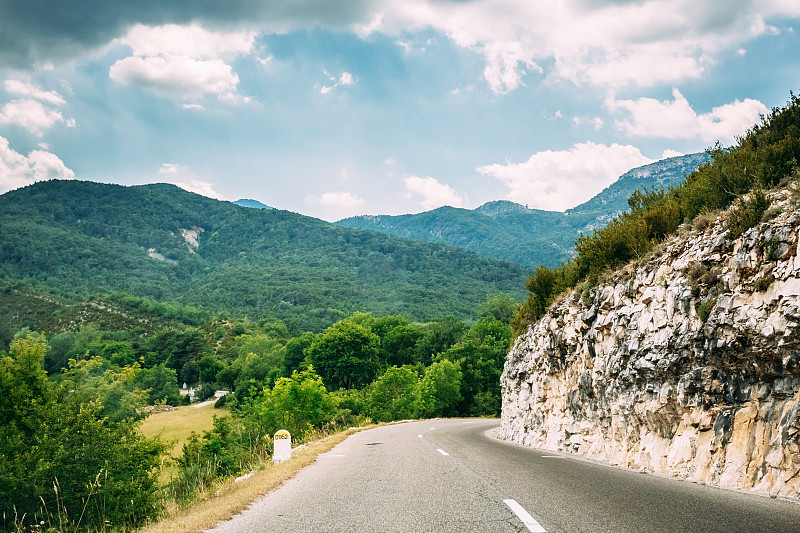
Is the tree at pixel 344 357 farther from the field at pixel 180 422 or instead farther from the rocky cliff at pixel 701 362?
the rocky cliff at pixel 701 362

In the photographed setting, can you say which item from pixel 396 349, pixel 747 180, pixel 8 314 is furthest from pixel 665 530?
pixel 8 314

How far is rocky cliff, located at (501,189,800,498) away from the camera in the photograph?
865cm

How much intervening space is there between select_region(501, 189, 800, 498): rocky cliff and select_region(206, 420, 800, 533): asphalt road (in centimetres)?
127

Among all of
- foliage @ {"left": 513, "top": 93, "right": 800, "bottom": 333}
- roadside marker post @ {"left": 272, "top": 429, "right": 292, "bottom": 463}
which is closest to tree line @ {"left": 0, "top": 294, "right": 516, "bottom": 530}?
roadside marker post @ {"left": 272, "top": 429, "right": 292, "bottom": 463}

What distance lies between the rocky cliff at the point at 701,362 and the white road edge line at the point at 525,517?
14.1ft

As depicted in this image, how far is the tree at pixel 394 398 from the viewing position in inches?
2178

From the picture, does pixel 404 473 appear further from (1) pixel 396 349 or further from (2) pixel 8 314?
(2) pixel 8 314

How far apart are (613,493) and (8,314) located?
153 m

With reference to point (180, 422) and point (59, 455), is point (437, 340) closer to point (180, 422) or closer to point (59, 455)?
point (180, 422)

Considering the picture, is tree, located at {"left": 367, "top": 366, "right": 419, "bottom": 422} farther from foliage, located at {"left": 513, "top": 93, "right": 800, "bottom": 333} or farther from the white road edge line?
the white road edge line

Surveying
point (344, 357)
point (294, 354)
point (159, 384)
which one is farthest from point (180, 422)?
point (159, 384)

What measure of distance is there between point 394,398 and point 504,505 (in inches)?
2046

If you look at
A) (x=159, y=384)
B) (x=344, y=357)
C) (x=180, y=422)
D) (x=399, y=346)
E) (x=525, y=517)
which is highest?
(x=525, y=517)

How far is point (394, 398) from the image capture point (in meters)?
57.1
